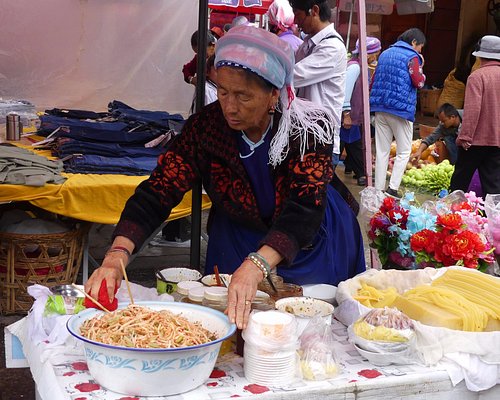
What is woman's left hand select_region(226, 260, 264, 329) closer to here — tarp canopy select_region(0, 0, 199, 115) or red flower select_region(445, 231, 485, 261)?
red flower select_region(445, 231, 485, 261)

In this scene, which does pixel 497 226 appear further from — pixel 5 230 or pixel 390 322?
pixel 5 230

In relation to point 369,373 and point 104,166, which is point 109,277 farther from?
point 104,166

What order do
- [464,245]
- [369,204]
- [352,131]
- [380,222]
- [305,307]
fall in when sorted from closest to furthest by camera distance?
[305,307] → [464,245] → [380,222] → [369,204] → [352,131]

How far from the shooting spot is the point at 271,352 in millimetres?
1652

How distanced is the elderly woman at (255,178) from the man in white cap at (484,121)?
392 centimetres

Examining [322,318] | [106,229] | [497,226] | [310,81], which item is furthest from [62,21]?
[322,318]

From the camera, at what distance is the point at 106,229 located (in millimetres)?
6051

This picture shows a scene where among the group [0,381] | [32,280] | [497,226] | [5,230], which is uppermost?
[497,226]

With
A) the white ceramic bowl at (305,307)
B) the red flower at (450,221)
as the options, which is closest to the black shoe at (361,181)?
the red flower at (450,221)

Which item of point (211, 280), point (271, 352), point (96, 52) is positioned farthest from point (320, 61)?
point (271, 352)

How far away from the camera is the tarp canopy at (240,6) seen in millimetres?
8773

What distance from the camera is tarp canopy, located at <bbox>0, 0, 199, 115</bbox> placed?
6043 mm

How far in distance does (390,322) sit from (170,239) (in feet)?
13.1

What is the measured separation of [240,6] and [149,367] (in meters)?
7.79
